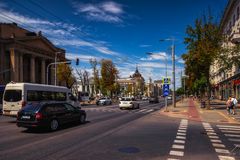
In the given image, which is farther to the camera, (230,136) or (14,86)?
(14,86)

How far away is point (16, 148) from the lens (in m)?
9.41

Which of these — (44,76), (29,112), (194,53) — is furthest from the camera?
(44,76)

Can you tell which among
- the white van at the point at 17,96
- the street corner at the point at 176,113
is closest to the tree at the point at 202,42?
the street corner at the point at 176,113

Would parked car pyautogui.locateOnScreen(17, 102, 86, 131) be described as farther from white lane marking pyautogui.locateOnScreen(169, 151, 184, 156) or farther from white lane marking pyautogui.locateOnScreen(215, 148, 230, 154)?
white lane marking pyautogui.locateOnScreen(215, 148, 230, 154)

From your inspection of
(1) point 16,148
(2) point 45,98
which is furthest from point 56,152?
(2) point 45,98

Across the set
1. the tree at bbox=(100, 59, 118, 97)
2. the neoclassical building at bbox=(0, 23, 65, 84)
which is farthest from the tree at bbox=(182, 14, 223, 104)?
the tree at bbox=(100, 59, 118, 97)

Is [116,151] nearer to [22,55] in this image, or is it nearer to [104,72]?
[22,55]

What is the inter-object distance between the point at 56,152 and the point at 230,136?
7.77 meters

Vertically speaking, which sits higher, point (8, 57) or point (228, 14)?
point (228, 14)

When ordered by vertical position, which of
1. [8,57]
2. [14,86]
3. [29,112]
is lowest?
[29,112]

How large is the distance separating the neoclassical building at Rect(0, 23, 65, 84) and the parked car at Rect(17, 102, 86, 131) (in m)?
39.5

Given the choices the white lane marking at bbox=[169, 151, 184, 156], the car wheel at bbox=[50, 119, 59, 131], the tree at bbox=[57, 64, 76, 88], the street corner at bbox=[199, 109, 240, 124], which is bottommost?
the street corner at bbox=[199, 109, 240, 124]

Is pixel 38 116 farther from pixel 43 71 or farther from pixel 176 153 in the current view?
pixel 43 71

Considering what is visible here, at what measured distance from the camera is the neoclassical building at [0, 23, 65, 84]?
5978 cm
